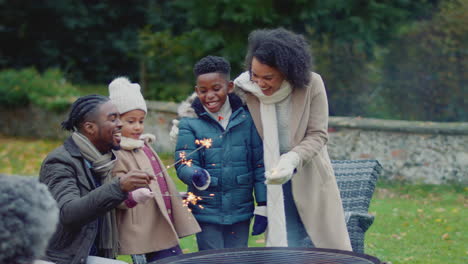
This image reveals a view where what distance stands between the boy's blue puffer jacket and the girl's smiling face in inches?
10.1

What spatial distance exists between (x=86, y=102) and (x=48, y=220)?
4.58 ft

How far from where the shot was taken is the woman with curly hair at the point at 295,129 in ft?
12.8

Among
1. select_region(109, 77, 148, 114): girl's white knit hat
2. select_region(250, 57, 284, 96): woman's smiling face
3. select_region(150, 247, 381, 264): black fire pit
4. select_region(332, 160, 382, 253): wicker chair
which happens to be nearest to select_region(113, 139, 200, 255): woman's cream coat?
select_region(109, 77, 148, 114): girl's white knit hat

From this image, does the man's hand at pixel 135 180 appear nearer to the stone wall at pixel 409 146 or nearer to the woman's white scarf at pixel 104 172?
the woman's white scarf at pixel 104 172

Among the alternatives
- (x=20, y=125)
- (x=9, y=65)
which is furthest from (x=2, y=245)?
(x=9, y=65)

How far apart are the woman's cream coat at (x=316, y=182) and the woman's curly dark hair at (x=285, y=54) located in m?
0.12

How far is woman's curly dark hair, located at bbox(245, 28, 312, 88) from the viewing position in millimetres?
3836

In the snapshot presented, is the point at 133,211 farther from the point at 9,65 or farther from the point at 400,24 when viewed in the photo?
the point at 9,65

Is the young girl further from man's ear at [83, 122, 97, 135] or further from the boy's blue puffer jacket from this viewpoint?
man's ear at [83, 122, 97, 135]

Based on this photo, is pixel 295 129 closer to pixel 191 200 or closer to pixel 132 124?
pixel 191 200

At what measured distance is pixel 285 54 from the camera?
3.84 meters

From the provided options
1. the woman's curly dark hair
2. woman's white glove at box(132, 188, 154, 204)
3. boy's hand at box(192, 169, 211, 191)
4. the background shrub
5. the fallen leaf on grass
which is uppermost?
the background shrub

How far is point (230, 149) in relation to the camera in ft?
13.2

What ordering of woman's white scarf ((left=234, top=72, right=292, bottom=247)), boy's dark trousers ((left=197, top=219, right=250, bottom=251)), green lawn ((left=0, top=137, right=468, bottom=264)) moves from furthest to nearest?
green lawn ((left=0, top=137, right=468, bottom=264))
boy's dark trousers ((left=197, top=219, right=250, bottom=251))
woman's white scarf ((left=234, top=72, right=292, bottom=247))
